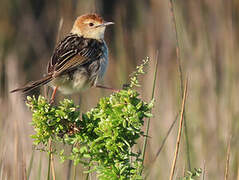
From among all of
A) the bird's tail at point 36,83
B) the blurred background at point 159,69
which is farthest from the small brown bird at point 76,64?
the blurred background at point 159,69

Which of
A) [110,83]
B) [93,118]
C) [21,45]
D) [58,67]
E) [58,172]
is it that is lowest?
[58,172]

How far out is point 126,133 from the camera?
2055 millimetres

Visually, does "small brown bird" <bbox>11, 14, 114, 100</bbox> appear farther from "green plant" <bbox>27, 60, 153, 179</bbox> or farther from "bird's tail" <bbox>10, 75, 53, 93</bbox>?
"green plant" <bbox>27, 60, 153, 179</bbox>

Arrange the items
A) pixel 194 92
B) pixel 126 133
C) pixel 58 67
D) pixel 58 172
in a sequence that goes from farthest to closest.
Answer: pixel 194 92, pixel 58 172, pixel 58 67, pixel 126 133

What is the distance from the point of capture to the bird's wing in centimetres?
422

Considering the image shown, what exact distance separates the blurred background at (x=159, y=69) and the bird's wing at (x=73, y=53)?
256 millimetres

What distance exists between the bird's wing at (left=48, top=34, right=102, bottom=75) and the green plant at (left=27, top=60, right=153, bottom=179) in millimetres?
1972

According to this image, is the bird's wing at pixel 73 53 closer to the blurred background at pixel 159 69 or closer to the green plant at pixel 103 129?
the blurred background at pixel 159 69

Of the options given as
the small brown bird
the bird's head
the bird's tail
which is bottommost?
the bird's tail

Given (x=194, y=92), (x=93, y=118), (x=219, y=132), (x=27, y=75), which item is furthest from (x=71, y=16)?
(x=93, y=118)

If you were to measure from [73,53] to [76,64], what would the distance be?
23 cm

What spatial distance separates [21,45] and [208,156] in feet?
16.2

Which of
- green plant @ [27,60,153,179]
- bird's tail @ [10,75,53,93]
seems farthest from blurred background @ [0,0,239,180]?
green plant @ [27,60,153,179]

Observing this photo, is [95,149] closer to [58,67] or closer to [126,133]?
[126,133]
